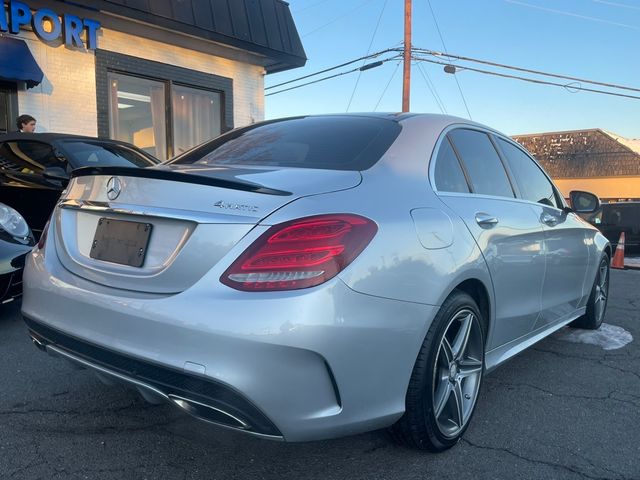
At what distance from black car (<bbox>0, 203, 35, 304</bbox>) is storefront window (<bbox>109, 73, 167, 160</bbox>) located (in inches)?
251

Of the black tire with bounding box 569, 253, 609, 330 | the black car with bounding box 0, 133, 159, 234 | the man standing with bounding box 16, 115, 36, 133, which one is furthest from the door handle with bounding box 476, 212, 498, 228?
the man standing with bounding box 16, 115, 36, 133

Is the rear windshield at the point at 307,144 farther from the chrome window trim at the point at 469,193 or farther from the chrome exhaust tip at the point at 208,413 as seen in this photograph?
the chrome exhaust tip at the point at 208,413

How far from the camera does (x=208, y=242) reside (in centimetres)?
205

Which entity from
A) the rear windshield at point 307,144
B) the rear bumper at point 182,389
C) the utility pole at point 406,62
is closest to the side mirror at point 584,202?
the rear windshield at point 307,144

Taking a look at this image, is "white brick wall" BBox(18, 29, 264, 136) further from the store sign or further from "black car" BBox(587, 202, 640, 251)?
"black car" BBox(587, 202, 640, 251)

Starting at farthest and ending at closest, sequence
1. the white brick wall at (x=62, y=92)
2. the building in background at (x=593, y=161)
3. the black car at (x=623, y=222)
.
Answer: the building in background at (x=593, y=161) < the black car at (x=623, y=222) < the white brick wall at (x=62, y=92)

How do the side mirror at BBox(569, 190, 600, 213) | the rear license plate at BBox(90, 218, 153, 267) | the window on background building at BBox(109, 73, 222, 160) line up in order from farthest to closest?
1. the window on background building at BBox(109, 73, 222, 160)
2. the side mirror at BBox(569, 190, 600, 213)
3. the rear license plate at BBox(90, 218, 153, 267)

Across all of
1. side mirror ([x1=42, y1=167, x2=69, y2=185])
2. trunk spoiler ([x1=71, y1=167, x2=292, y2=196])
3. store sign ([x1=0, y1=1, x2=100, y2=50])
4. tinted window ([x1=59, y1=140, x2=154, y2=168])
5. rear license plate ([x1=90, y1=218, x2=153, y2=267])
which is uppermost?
store sign ([x1=0, y1=1, x2=100, y2=50])

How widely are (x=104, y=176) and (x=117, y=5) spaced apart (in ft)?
24.6

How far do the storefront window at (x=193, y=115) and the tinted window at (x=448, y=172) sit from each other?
9.19 meters

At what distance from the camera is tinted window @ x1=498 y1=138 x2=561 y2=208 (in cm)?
366

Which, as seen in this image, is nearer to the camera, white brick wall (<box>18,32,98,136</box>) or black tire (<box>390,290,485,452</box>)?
black tire (<box>390,290,485,452</box>)

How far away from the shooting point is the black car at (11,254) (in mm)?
3957

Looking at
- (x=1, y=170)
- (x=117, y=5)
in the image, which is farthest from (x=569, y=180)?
(x=1, y=170)
